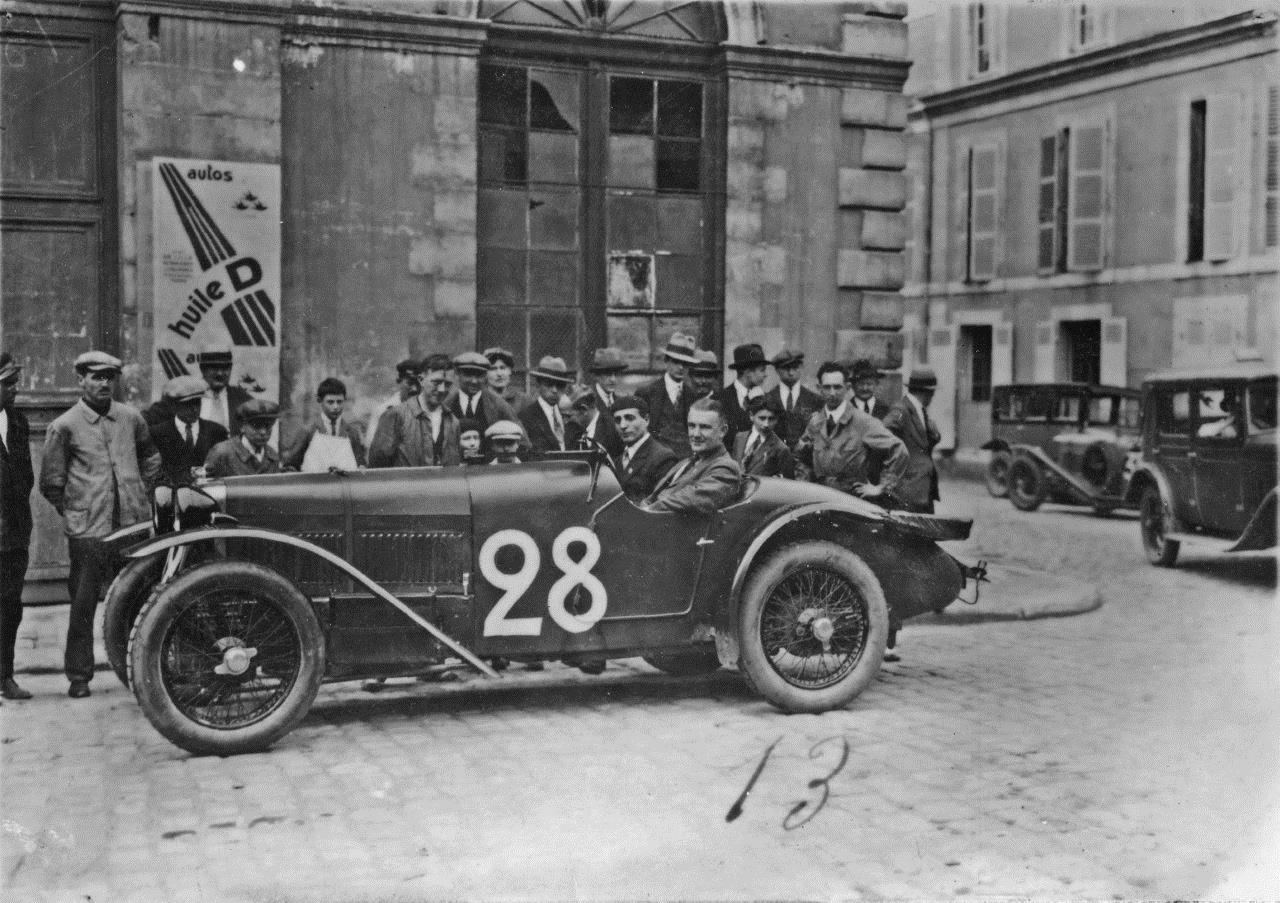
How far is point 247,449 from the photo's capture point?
723 cm

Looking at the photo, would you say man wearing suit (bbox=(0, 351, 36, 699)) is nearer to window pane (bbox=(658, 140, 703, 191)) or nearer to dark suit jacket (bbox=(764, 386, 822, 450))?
dark suit jacket (bbox=(764, 386, 822, 450))

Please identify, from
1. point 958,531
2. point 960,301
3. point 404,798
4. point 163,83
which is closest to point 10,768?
point 404,798

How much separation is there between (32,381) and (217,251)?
158 centimetres

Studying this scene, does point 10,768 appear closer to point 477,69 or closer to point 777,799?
point 777,799

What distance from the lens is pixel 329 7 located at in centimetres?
1022

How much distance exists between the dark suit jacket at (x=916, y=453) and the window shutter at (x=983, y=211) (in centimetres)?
1802

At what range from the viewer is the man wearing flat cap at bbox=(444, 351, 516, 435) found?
29.4ft

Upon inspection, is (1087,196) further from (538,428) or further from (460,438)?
(460,438)

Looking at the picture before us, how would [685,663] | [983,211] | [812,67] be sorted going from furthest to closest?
[983,211] < [812,67] < [685,663]

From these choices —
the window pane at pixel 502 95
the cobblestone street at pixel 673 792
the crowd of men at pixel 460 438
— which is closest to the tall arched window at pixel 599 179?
the window pane at pixel 502 95

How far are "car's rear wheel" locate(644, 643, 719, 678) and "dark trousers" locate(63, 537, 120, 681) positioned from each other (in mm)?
2873

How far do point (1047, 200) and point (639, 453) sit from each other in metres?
20.1

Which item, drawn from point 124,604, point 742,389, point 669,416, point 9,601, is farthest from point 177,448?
point 742,389

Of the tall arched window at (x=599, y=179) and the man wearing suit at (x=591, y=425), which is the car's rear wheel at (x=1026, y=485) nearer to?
the tall arched window at (x=599, y=179)
